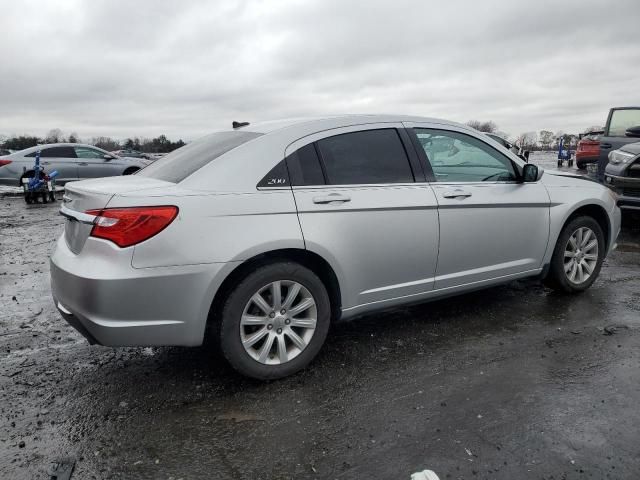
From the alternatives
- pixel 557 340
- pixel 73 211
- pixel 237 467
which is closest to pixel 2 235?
pixel 73 211

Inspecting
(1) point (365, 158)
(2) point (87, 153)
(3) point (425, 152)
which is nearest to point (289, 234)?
(1) point (365, 158)

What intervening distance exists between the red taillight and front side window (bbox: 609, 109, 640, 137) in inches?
379

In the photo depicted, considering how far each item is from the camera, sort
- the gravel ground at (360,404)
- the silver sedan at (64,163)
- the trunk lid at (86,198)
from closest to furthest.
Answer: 1. the gravel ground at (360,404)
2. the trunk lid at (86,198)
3. the silver sedan at (64,163)

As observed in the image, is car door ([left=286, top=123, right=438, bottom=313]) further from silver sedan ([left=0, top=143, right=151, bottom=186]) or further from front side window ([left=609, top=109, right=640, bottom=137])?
silver sedan ([left=0, top=143, right=151, bottom=186])

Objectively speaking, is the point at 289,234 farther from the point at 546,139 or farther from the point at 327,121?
the point at 546,139

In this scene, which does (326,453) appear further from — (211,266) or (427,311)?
(427,311)

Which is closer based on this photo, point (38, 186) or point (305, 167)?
point (305, 167)

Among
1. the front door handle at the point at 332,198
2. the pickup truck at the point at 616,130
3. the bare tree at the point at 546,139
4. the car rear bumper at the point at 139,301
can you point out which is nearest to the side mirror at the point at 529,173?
the front door handle at the point at 332,198

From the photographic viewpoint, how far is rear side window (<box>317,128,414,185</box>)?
3.44 metres

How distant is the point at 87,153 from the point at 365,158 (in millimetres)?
13998

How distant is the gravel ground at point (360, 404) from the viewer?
2404 millimetres

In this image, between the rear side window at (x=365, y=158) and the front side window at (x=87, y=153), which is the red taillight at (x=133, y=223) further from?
the front side window at (x=87, y=153)

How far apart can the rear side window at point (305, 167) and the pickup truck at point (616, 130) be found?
778cm

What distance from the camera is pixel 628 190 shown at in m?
7.84
